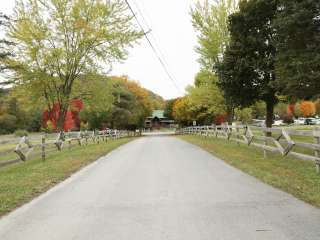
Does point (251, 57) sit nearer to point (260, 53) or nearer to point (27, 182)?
point (260, 53)

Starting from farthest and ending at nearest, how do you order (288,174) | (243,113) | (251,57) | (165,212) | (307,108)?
(307,108)
(243,113)
(251,57)
(288,174)
(165,212)

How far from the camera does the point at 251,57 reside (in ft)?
76.1

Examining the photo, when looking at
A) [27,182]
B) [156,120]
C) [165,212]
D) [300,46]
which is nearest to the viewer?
[165,212]

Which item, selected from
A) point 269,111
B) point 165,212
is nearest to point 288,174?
point 165,212

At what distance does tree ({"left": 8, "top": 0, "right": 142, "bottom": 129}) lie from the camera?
24.4 metres

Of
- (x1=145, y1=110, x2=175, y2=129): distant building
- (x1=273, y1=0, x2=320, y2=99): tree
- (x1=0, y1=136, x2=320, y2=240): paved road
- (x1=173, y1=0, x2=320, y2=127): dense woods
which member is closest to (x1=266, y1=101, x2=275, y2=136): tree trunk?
(x1=173, y1=0, x2=320, y2=127): dense woods

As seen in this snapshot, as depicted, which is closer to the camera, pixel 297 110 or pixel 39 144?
pixel 39 144

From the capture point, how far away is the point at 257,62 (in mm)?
22516

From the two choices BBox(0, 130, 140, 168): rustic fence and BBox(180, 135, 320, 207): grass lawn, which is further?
BBox(0, 130, 140, 168): rustic fence

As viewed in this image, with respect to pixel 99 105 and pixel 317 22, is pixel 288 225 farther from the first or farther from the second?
pixel 99 105

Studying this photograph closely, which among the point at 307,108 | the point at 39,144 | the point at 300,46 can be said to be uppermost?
the point at 307,108

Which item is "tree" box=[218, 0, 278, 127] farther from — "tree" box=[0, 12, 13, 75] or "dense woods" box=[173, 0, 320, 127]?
"tree" box=[0, 12, 13, 75]

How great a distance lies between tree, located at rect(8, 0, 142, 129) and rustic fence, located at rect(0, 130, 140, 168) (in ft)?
7.86

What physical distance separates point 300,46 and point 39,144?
1239cm
